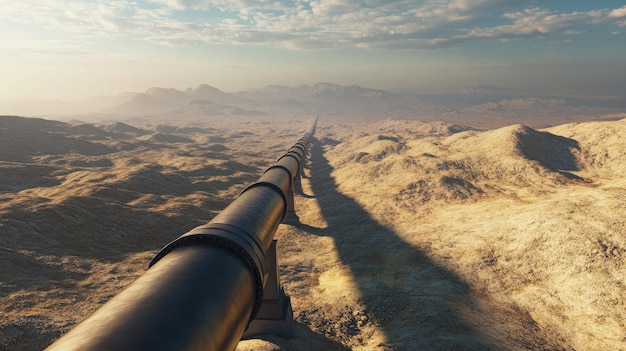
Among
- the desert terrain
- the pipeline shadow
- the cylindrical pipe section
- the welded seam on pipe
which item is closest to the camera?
the cylindrical pipe section

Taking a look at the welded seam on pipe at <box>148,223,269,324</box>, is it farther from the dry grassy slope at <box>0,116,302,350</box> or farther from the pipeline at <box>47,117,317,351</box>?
the dry grassy slope at <box>0,116,302,350</box>

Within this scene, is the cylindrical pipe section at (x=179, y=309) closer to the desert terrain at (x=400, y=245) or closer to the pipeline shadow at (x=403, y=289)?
the desert terrain at (x=400, y=245)

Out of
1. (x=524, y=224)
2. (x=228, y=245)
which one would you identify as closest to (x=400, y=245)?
(x=524, y=224)

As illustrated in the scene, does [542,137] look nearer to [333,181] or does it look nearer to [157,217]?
[333,181]

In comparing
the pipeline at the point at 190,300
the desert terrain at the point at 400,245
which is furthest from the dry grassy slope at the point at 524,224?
the pipeline at the point at 190,300

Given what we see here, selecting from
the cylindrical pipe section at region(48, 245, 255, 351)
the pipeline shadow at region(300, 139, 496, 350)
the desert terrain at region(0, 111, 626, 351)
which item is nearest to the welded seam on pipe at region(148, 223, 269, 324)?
the cylindrical pipe section at region(48, 245, 255, 351)

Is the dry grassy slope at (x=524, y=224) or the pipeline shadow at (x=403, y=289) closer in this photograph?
the pipeline shadow at (x=403, y=289)

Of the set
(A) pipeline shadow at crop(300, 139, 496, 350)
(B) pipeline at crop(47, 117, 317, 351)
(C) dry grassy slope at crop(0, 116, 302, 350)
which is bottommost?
(A) pipeline shadow at crop(300, 139, 496, 350)
